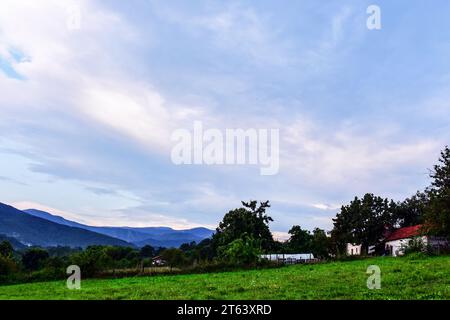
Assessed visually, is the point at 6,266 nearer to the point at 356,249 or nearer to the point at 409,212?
the point at 356,249

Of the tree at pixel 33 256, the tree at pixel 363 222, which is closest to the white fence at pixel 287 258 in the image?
the tree at pixel 363 222

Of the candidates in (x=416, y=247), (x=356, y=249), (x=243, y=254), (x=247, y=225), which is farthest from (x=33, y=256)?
(x=416, y=247)

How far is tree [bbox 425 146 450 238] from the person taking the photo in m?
44.3

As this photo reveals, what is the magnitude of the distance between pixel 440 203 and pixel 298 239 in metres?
54.2

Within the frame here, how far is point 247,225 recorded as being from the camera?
284 ft

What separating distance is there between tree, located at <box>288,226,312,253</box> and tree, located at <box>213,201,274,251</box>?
7420mm

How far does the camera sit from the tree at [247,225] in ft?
283

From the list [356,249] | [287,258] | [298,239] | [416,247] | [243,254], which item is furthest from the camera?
[298,239]

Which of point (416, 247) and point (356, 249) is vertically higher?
point (416, 247)

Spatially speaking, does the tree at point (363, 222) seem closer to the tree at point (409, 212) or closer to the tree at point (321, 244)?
the tree at point (321, 244)

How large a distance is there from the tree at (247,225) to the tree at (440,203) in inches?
1636

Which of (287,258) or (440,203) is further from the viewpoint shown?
(287,258)
